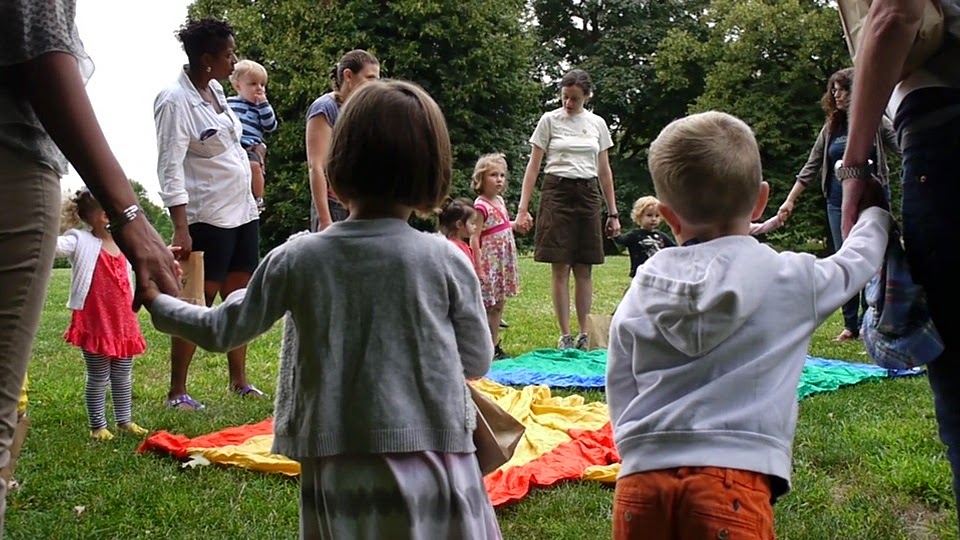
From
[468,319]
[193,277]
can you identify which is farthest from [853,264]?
[193,277]

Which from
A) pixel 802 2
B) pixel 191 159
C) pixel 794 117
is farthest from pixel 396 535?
pixel 802 2

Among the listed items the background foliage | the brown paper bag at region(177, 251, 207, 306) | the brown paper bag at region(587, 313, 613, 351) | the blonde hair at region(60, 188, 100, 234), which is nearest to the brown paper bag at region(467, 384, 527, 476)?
the brown paper bag at region(177, 251, 207, 306)

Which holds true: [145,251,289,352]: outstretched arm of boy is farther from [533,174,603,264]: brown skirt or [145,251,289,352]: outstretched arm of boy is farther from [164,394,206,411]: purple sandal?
[533,174,603,264]: brown skirt

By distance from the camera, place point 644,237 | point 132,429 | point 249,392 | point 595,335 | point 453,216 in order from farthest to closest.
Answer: point 595,335, point 644,237, point 453,216, point 249,392, point 132,429

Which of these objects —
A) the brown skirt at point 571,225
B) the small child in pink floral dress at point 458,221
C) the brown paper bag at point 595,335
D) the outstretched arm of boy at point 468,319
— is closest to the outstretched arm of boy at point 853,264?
the outstretched arm of boy at point 468,319

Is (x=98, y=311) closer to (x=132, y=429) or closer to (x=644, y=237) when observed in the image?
(x=132, y=429)

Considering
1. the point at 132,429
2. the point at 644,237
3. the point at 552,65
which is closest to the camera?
the point at 132,429

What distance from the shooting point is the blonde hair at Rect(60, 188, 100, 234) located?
424cm

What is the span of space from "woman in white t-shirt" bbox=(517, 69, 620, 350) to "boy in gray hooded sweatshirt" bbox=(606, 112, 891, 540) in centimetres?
496

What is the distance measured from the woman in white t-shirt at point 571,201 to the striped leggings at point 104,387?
3.43m

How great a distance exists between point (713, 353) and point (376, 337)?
70 cm

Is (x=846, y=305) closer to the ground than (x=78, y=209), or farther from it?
closer to the ground

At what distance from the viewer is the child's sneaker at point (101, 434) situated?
4223mm

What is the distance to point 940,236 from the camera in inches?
78.1
